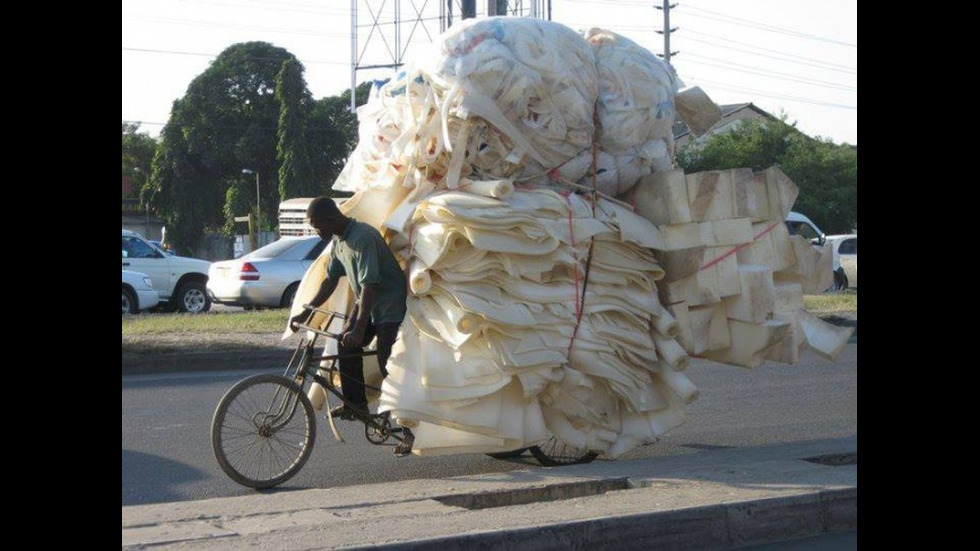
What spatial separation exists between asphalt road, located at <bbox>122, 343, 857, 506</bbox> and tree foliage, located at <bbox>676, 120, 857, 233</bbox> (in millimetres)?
26436

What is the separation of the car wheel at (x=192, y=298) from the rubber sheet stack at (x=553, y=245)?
14.3m

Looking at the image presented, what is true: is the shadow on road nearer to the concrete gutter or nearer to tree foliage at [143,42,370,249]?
the concrete gutter

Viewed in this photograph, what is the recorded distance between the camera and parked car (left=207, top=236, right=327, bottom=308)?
19.4m

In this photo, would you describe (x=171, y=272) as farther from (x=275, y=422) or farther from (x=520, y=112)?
(x=520, y=112)

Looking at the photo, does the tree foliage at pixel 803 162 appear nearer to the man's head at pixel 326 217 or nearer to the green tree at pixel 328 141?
the green tree at pixel 328 141

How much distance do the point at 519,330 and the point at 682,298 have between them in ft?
4.05

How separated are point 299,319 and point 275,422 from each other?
2.24 feet

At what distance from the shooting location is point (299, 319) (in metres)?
7.23

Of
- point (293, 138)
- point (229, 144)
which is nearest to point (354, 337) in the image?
point (293, 138)

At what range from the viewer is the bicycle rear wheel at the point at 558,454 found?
7441mm

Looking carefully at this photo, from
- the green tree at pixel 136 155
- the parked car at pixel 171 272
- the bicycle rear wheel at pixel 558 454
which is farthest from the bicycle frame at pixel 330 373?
the green tree at pixel 136 155
